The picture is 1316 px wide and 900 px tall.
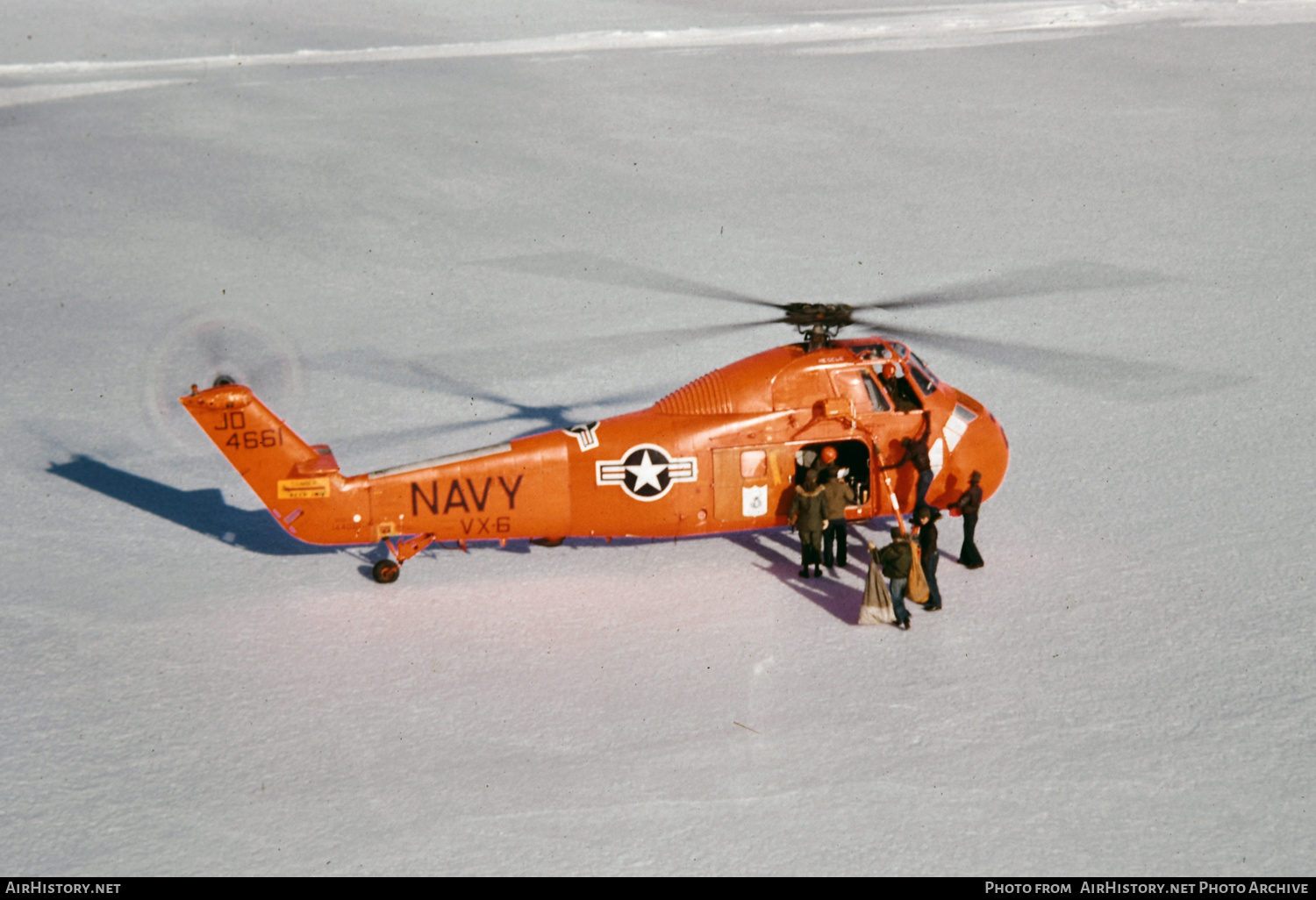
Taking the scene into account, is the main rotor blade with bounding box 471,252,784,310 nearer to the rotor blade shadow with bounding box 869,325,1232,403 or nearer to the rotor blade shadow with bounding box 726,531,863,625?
the rotor blade shadow with bounding box 869,325,1232,403

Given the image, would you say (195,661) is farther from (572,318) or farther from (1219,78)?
(1219,78)

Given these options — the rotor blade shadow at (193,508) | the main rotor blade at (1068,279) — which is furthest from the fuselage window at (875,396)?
the main rotor blade at (1068,279)

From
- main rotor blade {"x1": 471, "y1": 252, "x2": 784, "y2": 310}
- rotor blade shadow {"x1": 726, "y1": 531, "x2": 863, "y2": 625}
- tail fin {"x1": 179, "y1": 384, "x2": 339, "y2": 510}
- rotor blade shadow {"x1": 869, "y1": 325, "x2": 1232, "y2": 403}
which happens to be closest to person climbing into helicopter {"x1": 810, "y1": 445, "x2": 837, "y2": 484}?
rotor blade shadow {"x1": 726, "y1": 531, "x2": 863, "y2": 625}

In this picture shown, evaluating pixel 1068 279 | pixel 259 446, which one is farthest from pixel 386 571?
pixel 1068 279

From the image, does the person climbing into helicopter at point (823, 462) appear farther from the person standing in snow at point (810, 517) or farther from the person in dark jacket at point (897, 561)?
the person in dark jacket at point (897, 561)

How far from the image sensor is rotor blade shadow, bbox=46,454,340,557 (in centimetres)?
1611

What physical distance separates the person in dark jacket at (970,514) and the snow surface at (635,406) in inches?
12.5

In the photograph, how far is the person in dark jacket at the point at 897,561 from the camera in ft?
45.0

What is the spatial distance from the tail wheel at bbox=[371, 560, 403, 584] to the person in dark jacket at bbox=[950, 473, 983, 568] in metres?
7.04

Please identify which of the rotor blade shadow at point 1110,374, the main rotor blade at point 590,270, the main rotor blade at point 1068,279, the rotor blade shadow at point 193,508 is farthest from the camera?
the main rotor blade at point 590,270

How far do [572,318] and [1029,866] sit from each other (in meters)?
14.5

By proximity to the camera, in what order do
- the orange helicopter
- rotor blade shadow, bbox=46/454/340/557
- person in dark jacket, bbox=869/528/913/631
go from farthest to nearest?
rotor blade shadow, bbox=46/454/340/557 < the orange helicopter < person in dark jacket, bbox=869/528/913/631

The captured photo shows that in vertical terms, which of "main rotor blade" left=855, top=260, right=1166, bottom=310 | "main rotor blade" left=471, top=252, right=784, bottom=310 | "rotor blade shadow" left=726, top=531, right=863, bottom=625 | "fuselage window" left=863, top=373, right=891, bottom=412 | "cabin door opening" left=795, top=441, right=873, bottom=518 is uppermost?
"main rotor blade" left=471, top=252, right=784, bottom=310

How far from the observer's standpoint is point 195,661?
1360 cm
